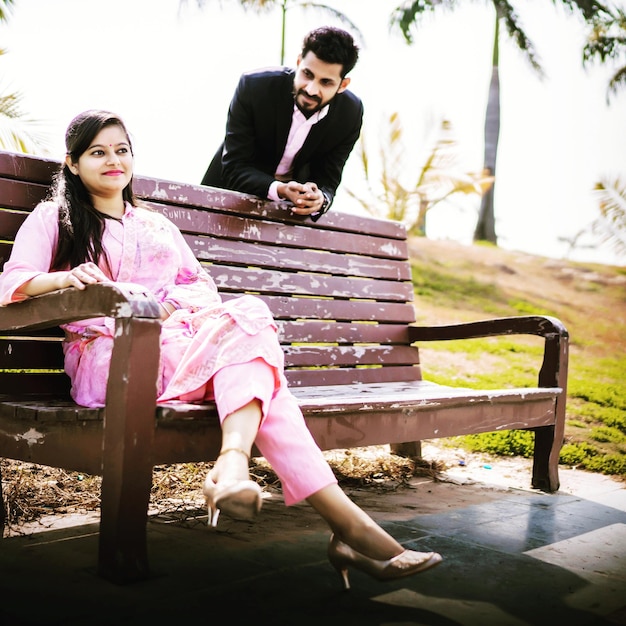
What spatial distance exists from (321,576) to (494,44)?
16.4 metres

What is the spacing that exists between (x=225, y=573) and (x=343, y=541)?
0.42 meters

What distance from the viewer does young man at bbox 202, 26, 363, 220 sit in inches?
139

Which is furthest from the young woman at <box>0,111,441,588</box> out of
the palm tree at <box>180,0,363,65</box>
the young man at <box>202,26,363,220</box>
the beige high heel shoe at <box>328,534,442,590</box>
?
the palm tree at <box>180,0,363,65</box>

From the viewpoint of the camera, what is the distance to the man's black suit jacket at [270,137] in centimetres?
366

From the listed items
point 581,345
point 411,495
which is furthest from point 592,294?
point 411,495

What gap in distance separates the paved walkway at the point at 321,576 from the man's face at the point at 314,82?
6.24ft

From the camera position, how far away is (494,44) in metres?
16.6

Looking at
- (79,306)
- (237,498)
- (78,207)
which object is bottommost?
(237,498)

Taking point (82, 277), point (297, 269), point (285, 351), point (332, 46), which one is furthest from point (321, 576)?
point (332, 46)

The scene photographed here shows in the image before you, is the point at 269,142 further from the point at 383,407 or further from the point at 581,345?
the point at 581,345

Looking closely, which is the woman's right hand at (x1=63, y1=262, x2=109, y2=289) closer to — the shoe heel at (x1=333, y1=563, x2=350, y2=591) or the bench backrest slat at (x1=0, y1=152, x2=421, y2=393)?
the bench backrest slat at (x1=0, y1=152, x2=421, y2=393)

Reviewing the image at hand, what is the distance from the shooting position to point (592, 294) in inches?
558

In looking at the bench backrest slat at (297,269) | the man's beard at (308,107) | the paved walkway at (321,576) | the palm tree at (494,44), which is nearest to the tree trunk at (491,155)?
the palm tree at (494,44)

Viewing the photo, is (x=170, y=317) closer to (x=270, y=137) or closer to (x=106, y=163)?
(x=106, y=163)
